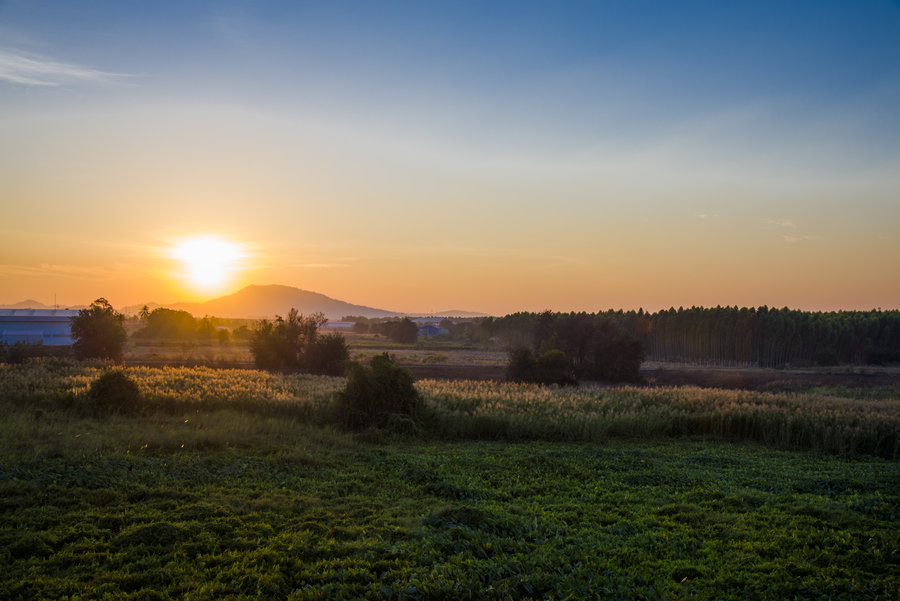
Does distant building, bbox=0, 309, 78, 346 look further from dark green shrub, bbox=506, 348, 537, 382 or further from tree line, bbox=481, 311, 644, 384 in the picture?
dark green shrub, bbox=506, 348, 537, 382

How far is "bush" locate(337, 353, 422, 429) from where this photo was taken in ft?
60.5

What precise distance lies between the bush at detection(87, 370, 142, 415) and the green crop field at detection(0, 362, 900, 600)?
0.58m

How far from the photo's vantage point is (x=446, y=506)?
9.12 metres

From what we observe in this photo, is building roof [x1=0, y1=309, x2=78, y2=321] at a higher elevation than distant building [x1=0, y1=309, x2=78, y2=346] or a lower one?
higher

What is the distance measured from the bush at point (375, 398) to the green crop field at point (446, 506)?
3.10ft

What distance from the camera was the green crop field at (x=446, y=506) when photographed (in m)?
6.23

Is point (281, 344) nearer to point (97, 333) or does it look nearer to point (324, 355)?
point (324, 355)

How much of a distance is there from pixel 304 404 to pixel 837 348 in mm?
69628

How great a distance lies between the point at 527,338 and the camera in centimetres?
9200

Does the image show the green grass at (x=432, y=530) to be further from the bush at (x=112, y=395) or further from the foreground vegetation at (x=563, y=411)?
the bush at (x=112, y=395)

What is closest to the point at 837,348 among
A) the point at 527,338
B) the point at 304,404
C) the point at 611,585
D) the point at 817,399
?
the point at 527,338

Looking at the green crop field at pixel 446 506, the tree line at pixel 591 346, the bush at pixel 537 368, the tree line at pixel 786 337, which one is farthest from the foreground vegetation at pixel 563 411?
the tree line at pixel 786 337

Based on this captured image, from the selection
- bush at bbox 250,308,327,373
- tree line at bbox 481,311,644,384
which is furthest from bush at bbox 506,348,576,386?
bush at bbox 250,308,327,373

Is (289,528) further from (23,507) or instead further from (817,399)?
(817,399)
